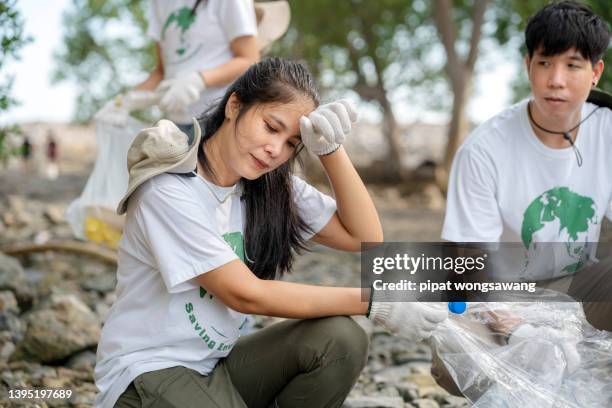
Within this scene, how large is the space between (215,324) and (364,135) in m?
24.0

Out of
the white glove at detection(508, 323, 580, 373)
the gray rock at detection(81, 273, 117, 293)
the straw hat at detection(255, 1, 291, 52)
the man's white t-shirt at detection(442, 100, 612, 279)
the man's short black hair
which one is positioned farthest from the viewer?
the gray rock at detection(81, 273, 117, 293)

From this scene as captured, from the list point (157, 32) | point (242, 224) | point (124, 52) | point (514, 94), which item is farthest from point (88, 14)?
point (242, 224)

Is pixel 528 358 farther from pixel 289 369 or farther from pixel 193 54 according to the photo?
pixel 193 54

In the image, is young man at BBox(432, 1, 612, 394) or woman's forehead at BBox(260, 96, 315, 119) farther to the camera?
young man at BBox(432, 1, 612, 394)

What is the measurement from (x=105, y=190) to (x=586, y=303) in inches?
86.9

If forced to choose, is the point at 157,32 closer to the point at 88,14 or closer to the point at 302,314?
the point at 302,314

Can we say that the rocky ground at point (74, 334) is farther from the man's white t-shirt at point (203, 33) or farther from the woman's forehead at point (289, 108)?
the woman's forehead at point (289, 108)

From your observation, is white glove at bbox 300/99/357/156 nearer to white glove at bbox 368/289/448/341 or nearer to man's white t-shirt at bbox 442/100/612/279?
white glove at bbox 368/289/448/341

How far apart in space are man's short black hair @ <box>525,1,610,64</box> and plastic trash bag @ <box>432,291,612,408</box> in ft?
2.97

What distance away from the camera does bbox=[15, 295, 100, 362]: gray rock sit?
131 inches

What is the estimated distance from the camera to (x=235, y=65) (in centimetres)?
334

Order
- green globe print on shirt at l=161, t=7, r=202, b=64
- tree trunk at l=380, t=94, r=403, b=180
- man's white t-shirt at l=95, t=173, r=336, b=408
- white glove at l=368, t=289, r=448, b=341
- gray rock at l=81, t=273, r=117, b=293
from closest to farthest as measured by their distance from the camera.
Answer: man's white t-shirt at l=95, t=173, r=336, b=408 → white glove at l=368, t=289, r=448, b=341 → green globe print on shirt at l=161, t=7, r=202, b=64 → gray rock at l=81, t=273, r=117, b=293 → tree trunk at l=380, t=94, r=403, b=180

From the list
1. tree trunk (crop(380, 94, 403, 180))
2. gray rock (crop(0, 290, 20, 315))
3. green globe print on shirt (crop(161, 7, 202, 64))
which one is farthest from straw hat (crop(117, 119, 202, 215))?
tree trunk (crop(380, 94, 403, 180))

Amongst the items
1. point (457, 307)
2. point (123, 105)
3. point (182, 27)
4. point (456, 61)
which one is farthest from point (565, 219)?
point (456, 61)
